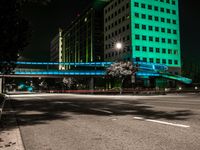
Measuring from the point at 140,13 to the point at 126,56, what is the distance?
16238mm

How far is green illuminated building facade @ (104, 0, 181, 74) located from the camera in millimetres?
87438

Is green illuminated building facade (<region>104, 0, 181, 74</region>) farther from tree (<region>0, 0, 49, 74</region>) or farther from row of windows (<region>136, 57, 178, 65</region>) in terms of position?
tree (<region>0, 0, 49, 74</region>)

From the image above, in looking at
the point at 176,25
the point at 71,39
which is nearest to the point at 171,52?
the point at 176,25

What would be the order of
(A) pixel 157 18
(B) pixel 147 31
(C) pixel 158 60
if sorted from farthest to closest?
(A) pixel 157 18, (C) pixel 158 60, (B) pixel 147 31

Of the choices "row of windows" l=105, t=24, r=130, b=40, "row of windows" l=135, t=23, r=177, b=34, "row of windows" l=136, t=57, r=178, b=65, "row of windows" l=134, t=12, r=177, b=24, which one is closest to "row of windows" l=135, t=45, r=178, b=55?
"row of windows" l=136, t=57, r=178, b=65

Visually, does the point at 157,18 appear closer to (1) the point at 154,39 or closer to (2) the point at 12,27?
(1) the point at 154,39

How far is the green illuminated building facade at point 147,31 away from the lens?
8744 centimetres

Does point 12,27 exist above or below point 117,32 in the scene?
below

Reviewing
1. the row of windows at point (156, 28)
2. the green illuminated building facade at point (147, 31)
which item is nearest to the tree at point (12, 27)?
the green illuminated building facade at point (147, 31)

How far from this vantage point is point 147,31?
90.4m

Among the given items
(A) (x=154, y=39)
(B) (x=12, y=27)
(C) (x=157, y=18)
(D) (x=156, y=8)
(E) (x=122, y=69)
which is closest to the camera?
(B) (x=12, y=27)

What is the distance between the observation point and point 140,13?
89.4 m

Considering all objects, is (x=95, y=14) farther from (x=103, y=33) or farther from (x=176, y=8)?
(x=176, y=8)

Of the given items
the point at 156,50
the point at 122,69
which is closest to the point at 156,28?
the point at 156,50
